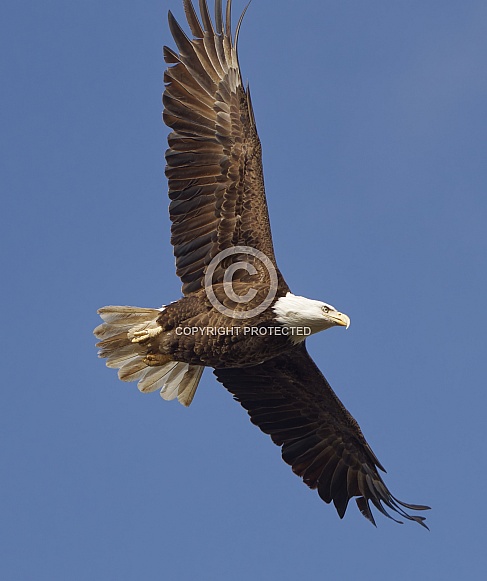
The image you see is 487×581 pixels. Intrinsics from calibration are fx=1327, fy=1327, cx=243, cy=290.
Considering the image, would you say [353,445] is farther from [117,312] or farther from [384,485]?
[117,312]

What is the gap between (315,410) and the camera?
13195 mm

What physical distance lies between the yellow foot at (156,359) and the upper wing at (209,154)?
0.70m

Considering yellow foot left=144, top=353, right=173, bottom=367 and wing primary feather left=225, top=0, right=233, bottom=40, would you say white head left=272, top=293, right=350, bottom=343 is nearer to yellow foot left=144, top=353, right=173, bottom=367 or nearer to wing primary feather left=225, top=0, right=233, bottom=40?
yellow foot left=144, top=353, right=173, bottom=367

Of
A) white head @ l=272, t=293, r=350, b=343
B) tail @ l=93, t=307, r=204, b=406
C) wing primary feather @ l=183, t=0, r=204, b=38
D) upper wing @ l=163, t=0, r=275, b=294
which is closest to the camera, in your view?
white head @ l=272, t=293, r=350, b=343

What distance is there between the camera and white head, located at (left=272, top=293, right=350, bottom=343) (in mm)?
11602

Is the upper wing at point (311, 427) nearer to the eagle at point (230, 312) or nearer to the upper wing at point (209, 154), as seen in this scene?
the eagle at point (230, 312)

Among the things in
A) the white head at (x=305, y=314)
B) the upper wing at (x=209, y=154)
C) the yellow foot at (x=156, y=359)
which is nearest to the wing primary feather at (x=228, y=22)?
the upper wing at (x=209, y=154)

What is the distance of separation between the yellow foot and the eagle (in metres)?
0.01

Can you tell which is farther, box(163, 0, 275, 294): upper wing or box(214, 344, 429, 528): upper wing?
box(214, 344, 429, 528): upper wing

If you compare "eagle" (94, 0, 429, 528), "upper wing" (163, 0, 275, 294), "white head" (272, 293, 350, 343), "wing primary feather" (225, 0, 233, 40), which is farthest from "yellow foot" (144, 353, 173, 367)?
"wing primary feather" (225, 0, 233, 40)

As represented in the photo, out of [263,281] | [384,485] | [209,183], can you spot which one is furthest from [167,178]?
[384,485]

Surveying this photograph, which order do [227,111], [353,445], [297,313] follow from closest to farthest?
[297,313] < [227,111] < [353,445]

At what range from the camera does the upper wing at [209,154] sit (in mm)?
12172

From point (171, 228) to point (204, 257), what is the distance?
41 centimetres
